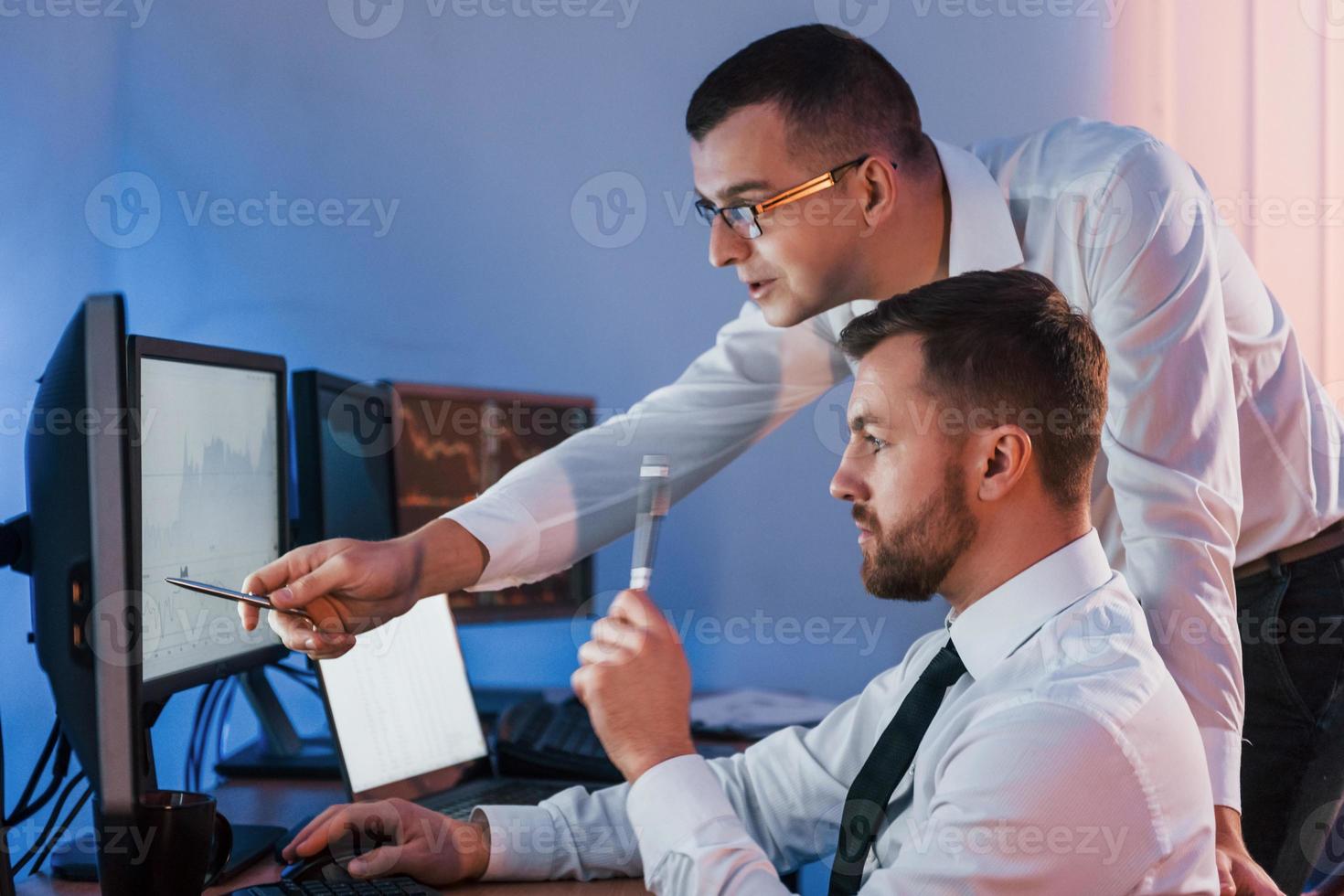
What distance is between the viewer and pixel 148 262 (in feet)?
6.78

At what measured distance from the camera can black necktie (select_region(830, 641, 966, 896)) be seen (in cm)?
117

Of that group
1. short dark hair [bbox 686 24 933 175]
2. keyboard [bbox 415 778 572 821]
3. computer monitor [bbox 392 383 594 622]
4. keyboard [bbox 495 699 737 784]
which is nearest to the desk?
keyboard [bbox 415 778 572 821]

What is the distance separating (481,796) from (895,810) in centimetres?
67

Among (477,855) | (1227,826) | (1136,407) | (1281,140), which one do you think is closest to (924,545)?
(1136,407)

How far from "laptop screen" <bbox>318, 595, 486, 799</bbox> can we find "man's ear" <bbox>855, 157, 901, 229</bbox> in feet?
2.87

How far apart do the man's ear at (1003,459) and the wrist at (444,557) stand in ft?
2.16

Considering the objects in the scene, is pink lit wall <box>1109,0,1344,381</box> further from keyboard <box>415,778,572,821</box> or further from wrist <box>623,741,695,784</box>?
wrist <box>623,741,695,784</box>

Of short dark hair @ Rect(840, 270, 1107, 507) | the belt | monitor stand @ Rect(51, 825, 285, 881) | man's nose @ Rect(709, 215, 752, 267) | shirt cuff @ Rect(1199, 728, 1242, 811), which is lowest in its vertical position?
monitor stand @ Rect(51, 825, 285, 881)

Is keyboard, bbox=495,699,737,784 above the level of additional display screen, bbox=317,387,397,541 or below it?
below

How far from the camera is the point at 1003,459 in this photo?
1146 millimetres

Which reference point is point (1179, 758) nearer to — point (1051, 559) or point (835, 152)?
point (1051, 559)

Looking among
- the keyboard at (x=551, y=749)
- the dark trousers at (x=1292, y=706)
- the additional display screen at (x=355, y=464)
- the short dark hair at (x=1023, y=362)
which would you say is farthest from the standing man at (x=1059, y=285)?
the additional display screen at (x=355, y=464)

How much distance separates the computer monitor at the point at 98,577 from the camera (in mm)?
848

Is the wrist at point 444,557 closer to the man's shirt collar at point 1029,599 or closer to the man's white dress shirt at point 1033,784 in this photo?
the man's white dress shirt at point 1033,784
